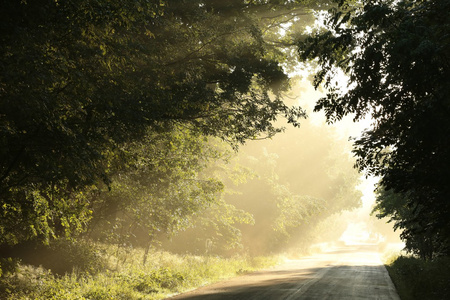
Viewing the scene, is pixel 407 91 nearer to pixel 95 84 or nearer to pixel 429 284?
pixel 95 84

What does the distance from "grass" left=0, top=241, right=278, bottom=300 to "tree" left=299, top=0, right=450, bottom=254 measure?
8310 millimetres

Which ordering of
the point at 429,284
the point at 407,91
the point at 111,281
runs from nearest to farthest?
the point at 407,91
the point at 111,281
the point at 429,284

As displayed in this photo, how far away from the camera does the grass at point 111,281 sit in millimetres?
10719

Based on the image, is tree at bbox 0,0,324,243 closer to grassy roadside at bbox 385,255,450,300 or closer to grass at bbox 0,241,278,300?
grass at bbox 0,241,278,300

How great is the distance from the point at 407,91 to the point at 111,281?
1082 centimetres

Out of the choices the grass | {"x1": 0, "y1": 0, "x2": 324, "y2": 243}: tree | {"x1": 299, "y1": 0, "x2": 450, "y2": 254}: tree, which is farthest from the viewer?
the grass

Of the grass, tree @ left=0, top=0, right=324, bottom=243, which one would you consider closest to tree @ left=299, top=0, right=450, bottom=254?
tree @ left=0, top=0, right=324, bottom=243

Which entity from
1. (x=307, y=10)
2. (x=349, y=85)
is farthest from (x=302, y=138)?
(x=349, y=85)

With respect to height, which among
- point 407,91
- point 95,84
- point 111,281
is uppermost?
point 95,84

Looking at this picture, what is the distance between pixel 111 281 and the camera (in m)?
12.8

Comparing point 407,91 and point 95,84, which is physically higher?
point 95,84

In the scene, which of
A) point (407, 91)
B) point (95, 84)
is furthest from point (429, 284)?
point (95, 84)

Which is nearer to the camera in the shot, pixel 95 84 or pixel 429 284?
pixel 95 84

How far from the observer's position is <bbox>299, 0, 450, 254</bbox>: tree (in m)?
7.31
